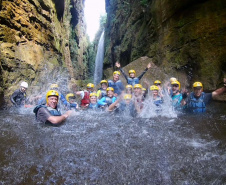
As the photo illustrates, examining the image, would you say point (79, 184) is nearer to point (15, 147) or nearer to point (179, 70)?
point (15, 147)

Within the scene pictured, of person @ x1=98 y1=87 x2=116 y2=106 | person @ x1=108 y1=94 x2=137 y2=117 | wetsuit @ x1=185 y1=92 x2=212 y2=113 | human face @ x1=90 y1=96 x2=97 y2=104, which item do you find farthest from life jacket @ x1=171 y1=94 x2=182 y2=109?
human face @ x1=90 y1=96 x2=97 y2=104

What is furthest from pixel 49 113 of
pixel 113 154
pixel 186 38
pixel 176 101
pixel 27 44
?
pixel 186 38

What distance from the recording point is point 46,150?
2.86 meters

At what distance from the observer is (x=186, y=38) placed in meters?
8.04

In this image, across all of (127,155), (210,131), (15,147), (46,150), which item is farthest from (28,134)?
(210,131)

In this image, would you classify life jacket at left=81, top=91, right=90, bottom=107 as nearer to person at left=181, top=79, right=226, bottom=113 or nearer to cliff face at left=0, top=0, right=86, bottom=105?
cliff face at left=0, top=0, right=86, bottom=105

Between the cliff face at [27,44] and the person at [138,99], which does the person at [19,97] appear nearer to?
the cliff face at [27,44]

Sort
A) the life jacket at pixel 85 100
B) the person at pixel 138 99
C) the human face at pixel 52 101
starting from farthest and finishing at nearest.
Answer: the life jacket at pixel 85 100 < the person at pixel 138 99 < the human face at pixel 52 101

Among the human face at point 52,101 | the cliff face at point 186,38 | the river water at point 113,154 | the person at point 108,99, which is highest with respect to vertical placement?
the cliff face at point 186,38

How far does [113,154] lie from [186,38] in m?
7.08

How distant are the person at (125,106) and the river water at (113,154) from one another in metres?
1.21

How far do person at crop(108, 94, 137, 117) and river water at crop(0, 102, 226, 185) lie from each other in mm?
1208

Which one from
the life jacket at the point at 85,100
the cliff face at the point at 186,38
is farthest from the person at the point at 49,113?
the cliff face at the point at 186,38

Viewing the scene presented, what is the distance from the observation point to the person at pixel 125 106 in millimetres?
5418
